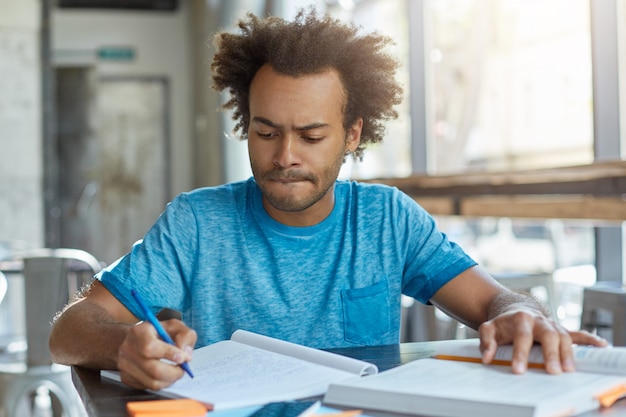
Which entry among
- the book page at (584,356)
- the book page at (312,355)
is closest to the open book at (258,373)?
the book page at (312,355)

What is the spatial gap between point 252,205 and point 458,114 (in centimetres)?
378

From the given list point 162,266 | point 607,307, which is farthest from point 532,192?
point 162,266

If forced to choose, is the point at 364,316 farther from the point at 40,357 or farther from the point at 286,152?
the point at 40,357

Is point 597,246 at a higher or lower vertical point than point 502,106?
lower

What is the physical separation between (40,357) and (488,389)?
2579 millimetres

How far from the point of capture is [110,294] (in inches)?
66.3

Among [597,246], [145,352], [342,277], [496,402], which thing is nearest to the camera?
[496,402]

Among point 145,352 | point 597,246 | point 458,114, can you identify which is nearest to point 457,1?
point 458,114

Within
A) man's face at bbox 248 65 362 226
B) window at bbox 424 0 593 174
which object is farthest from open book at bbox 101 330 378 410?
window at bbox 424 0 593 174

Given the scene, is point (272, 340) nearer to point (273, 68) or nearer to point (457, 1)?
point (273, 68)

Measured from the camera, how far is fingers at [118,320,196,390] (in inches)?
48.6

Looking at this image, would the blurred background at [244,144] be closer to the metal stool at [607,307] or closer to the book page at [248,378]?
the metal stool at [607,307]

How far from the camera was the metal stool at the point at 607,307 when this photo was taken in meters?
2.90

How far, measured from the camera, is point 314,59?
1.92 metres
